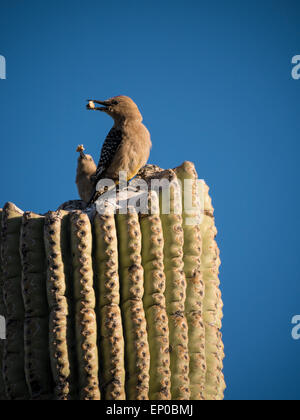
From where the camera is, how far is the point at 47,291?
2.93m

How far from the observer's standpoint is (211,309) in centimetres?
336

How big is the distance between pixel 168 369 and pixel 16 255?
1.14 meters

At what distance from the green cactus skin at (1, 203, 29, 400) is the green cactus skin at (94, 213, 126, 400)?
1.53 ft

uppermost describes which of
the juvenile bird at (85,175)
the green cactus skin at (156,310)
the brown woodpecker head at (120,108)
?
the brown woodpecker head at (120,108)

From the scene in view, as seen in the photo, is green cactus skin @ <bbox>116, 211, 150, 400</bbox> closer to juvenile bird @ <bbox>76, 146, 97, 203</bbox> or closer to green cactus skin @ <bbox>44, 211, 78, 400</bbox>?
green cactus skin @ <bbox>44, 211, 78, 400</bbox>

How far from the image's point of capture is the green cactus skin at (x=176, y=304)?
10.1ft

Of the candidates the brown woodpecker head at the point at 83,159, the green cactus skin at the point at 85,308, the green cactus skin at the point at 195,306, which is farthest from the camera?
the brown woodpecker head at the point at 83,159

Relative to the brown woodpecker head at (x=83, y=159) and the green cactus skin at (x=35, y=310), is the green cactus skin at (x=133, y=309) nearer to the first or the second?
the green cactus skin at (x=35, y=310)

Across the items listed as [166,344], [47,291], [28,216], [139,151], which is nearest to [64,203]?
[139,151]

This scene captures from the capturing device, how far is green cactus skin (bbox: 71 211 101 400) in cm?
285

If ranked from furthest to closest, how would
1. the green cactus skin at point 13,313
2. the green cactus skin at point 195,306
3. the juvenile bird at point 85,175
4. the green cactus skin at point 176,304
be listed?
the juvenile bird at point 85,175, the green cactus skin at point 195,306, the green cactus skin at point 176,304, the green cactus skin at point 13,313

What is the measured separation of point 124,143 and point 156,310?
5.85 ft

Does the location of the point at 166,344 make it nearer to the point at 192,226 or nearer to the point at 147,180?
the point at 192,226

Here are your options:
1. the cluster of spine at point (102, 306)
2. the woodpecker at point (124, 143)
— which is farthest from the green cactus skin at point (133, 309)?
the woodpecker at point (124, 143)
